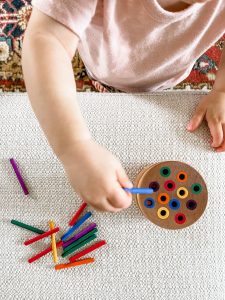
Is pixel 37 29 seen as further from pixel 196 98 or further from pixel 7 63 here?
pixel 7 63

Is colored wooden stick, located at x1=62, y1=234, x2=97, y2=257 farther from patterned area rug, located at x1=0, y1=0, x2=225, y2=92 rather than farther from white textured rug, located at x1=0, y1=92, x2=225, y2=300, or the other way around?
patterned area rug, located at x1=0, y1=0, x2=225, y2=92

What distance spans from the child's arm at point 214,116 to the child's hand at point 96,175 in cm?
17

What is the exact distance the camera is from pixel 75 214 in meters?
0.57

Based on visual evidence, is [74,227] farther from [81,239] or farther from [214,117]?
[214,117]

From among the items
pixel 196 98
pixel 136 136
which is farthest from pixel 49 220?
pixel 196 98

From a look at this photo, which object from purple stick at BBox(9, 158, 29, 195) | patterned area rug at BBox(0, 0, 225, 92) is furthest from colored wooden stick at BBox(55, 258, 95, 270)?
patterned area rug at BBox(0, 0, 225, 92)

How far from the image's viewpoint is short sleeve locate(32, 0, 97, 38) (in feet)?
1.61

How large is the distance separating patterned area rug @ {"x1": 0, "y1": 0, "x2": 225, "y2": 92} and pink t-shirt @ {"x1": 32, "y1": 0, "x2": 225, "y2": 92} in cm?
17

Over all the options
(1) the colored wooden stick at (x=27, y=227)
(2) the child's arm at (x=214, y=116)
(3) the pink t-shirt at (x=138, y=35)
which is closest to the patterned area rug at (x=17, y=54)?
(3) the pink t-shirt at (x=138, y=35)

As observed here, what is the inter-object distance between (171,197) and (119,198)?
0.11 meters

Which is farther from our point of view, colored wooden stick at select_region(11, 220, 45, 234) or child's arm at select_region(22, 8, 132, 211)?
colored wooden stick at select_region(11, 220, 45, 234)

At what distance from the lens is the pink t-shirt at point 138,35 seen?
52cm

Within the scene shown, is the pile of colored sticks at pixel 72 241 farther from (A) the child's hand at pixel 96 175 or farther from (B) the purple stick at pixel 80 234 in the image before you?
(A) the child's hand at pixel 96 175

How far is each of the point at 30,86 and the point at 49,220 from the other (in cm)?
18
